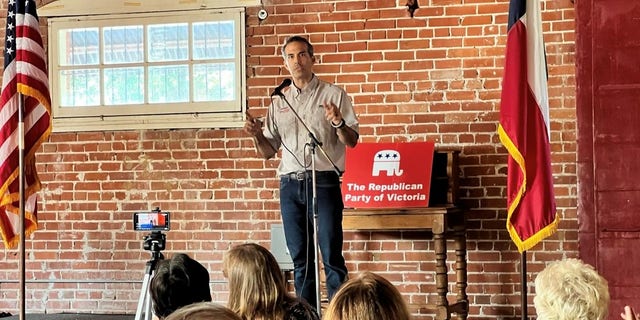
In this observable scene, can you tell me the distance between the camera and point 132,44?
248 inches

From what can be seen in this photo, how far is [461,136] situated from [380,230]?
794 millimetres

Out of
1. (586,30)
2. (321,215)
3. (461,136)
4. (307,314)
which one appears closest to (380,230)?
(461,136)

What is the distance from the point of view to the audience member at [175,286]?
2.76m

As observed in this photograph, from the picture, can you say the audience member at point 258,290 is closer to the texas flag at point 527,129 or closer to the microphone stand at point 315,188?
the microphone stand at point 315,188

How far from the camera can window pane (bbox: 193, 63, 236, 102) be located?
6.13m

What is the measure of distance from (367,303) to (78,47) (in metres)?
4.79

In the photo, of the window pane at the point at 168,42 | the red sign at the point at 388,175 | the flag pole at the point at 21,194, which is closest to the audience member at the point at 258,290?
the flag pole at the point at 21,194

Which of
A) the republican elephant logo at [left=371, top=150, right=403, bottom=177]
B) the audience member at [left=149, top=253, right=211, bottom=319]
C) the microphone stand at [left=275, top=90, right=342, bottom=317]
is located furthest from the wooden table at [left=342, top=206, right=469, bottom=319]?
the audience member at [left=149, top=253, right=211, bottom=319]

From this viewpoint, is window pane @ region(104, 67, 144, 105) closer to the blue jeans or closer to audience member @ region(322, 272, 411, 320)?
the blue jeans

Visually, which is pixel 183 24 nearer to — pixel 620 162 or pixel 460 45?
pixel 460 45

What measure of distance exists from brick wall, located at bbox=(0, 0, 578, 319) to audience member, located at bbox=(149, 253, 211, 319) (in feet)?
9.03

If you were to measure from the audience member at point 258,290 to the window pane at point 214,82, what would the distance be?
3.24 m

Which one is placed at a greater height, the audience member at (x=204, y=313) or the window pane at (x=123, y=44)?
the window pane at (x=123, y=44)

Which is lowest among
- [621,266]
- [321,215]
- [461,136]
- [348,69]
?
[621,266]
